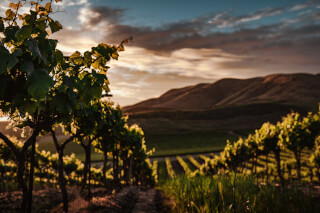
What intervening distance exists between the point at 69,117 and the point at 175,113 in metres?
159

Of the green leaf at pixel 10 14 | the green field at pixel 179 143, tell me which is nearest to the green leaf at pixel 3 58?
the green leaf at pixel 10 14

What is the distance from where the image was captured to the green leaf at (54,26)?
3.76m

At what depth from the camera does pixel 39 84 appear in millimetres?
2848

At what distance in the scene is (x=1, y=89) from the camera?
348 cm

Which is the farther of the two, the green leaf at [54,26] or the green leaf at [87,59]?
the green leaf at [87,59]

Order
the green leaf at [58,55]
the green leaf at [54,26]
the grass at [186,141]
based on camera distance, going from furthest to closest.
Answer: the grass at [186,141] < the green leaf at [58,55] < the green leaf at [54,26]

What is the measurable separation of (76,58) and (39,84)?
1.56 metres

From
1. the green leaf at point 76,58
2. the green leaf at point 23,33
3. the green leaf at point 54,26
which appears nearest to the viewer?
the green leaf at point 23,33

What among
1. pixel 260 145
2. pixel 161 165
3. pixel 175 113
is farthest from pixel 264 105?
pixel 260 145

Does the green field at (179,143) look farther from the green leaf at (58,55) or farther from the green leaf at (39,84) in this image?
the green leaf at (39,84)

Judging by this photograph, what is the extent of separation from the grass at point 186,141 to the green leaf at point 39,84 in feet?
253

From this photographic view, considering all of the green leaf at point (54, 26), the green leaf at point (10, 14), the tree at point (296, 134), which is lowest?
the tree at point (296, 134)

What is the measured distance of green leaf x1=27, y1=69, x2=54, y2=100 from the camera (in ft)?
9.26

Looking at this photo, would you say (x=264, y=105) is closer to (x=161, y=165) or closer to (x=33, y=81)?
(x=161, y=165)
